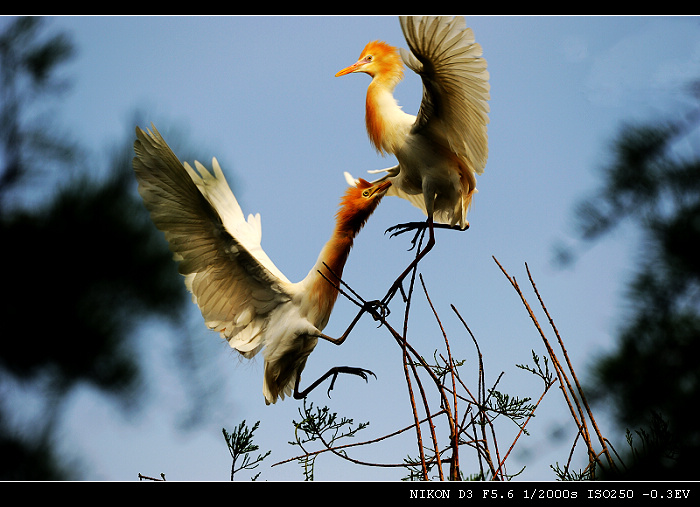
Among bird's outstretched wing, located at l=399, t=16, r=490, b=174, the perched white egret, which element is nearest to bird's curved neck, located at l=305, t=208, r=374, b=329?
the perched white egret

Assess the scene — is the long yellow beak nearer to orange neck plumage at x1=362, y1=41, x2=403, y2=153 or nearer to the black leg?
orange neck plumage at x1=362, y1=41, x2=403, y2=153

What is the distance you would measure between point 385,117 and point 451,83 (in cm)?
22

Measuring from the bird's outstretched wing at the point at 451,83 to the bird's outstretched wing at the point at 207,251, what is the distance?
502mm

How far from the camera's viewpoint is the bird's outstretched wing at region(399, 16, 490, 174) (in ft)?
3.07

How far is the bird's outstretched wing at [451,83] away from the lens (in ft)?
3.07

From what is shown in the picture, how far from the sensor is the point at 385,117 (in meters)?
1.25

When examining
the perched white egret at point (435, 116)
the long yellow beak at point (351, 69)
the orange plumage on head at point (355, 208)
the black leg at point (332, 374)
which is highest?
the long yellow beak at point (351, 69)

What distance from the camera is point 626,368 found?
0.83 meters

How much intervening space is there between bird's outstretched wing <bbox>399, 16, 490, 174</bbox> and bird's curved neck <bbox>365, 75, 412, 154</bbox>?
61 millimetres

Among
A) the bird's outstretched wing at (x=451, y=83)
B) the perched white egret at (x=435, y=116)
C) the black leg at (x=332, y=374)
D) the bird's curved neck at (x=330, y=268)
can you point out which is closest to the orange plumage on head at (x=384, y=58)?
the perched white egret at (x=435, y=116)

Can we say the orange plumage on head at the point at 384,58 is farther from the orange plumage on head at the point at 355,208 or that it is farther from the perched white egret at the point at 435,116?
the orange plumage on head at the point at 355,208

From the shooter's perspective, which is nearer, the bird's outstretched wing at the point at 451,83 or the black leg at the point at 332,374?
the bird's outstretched wing at the point at 451,83
